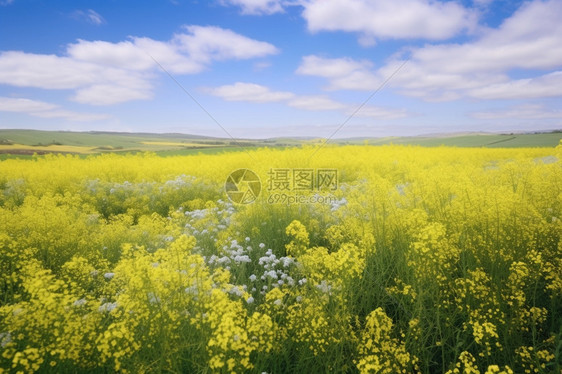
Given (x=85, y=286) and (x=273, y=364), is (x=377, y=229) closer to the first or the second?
(x=273, y=364)

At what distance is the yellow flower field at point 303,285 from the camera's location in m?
2.25

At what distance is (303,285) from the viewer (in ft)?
11.6

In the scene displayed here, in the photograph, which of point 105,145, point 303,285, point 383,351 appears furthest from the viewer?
point 105,145

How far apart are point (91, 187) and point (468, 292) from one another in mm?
9590

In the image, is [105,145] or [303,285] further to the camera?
[105,145]

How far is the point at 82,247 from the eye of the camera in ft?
14.9

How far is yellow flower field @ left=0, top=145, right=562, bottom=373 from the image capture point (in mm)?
2250

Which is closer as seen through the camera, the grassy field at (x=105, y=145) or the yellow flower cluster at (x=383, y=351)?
the yellow flower cluster at (x=383, y=351)

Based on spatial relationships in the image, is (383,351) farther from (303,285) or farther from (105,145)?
(105,145)

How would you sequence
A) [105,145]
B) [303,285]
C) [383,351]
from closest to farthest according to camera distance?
1. [383,351]
2. [303,285]
3. [105,145]

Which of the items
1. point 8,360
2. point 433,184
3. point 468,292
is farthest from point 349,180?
point 8,360

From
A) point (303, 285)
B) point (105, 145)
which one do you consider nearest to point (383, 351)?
point (303, 285)

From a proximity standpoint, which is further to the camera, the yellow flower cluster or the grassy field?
the grassy field

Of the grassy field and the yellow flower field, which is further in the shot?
the grassy field
